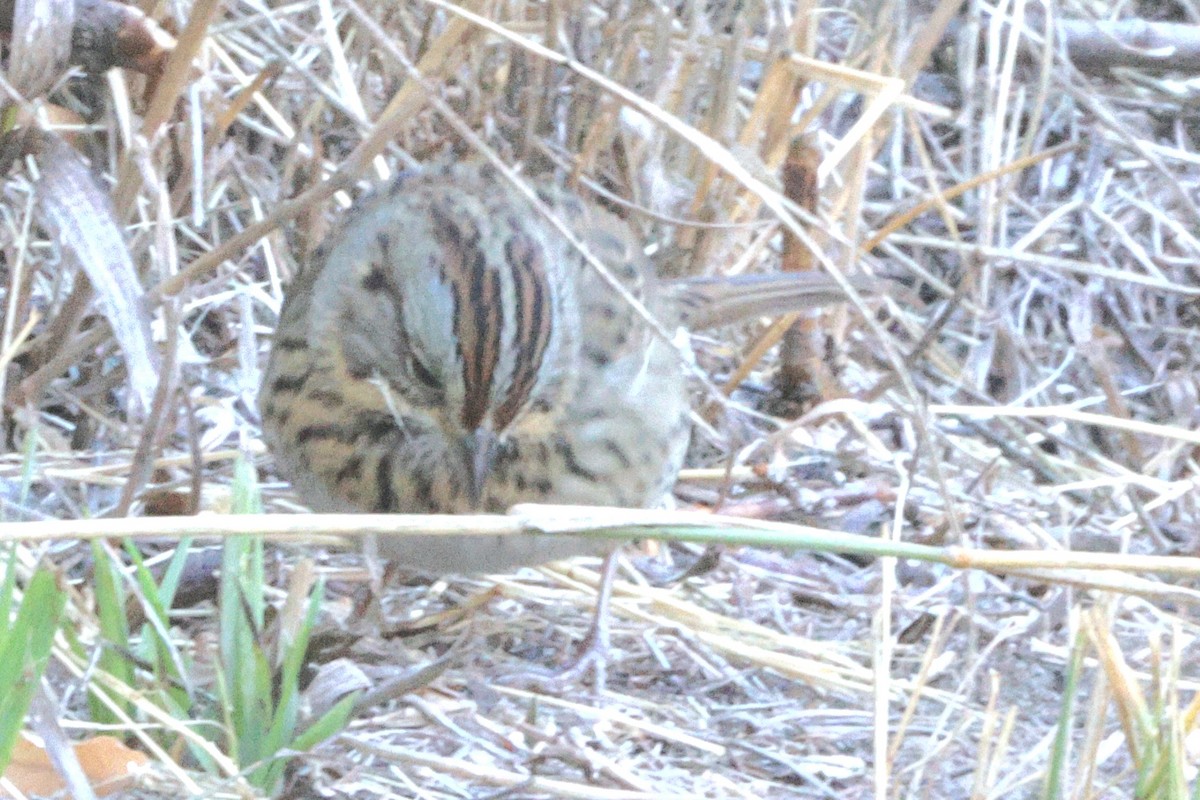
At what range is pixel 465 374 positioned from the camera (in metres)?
2.23

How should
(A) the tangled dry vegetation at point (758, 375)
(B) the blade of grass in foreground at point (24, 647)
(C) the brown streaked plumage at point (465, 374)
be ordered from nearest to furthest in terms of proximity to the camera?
1. (B) the blade of grass in foreground at point (24, 647)
2. (A) the tangled dry vegetation at point (758, 375)
3. (C) the brown streaked plumage at point (465, 374)

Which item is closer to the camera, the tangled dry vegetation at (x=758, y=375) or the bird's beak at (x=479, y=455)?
the tangled dry vegetation at (x=758, y=375)

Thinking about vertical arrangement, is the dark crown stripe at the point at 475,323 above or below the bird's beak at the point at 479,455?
above

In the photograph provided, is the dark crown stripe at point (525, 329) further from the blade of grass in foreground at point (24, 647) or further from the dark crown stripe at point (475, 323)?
the blade of grass in foreground at point (24, 647)

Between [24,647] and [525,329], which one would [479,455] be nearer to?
[525,329]

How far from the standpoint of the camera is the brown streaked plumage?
7.47 feet

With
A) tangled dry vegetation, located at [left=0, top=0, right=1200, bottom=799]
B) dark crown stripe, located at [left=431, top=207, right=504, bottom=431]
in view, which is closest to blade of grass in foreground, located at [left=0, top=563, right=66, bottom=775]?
tangled dry vegetation, located at [left=0, top=0, right=1200, bottom=799]

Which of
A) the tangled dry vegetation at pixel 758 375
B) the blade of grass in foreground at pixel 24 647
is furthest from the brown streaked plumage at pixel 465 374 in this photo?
the blade of grass in foreground at pixel 24 647

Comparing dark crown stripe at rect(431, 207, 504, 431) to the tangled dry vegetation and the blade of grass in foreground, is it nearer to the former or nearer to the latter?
the tangled dry vegetation

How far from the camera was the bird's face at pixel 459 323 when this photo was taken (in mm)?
2236

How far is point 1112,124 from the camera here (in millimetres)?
3955

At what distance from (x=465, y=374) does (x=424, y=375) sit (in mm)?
107

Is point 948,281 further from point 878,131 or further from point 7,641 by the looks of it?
point 7,641

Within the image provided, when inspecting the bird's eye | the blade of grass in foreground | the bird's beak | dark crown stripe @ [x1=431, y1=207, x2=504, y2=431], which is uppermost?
dark crown stripe @ [x1=431, y1=207, x2=504, y2=431]
